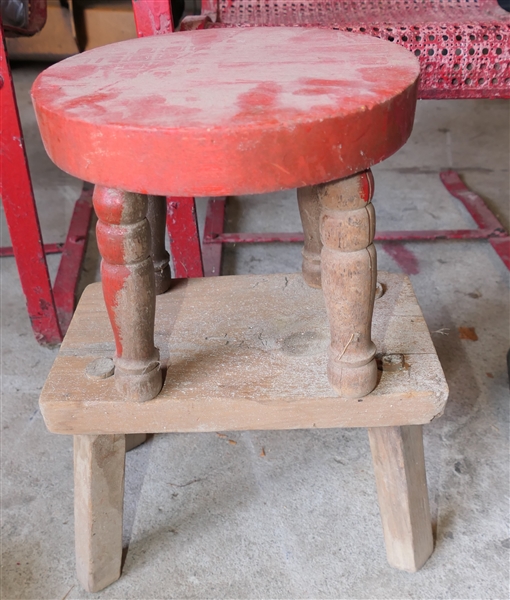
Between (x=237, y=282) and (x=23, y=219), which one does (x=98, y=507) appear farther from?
(x=23, y=219)

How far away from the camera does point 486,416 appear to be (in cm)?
139

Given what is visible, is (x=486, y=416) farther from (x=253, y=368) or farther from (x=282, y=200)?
(x=282, y=200)

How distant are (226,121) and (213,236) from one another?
4.18 ft

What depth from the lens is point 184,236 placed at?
65.3 inches

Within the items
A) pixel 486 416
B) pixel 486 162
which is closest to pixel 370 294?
pixel 486 416

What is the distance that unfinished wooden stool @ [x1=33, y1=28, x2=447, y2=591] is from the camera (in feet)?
2.42

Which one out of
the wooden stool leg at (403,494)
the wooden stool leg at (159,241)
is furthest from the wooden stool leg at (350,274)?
the wooden stool leg at (159,241)

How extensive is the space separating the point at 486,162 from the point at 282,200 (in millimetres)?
760

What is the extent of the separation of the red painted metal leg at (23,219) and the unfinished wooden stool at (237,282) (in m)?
0.41

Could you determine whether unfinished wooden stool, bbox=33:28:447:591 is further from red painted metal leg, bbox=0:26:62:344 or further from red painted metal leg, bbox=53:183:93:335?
red painted metal leg, bbox=53:183:93:335

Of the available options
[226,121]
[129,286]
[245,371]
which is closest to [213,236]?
[245,371]

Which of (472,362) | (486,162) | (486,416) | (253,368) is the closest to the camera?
(253,368)

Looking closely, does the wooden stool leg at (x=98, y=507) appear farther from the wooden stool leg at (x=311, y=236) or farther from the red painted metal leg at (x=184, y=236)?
the red painted metal leg at (x=184, y=236)

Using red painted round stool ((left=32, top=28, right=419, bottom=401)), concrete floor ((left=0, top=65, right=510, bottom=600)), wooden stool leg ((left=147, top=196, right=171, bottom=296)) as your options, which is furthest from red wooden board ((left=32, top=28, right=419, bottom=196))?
concrete floor ((left=0, top=65, right=510, bottom=600))
